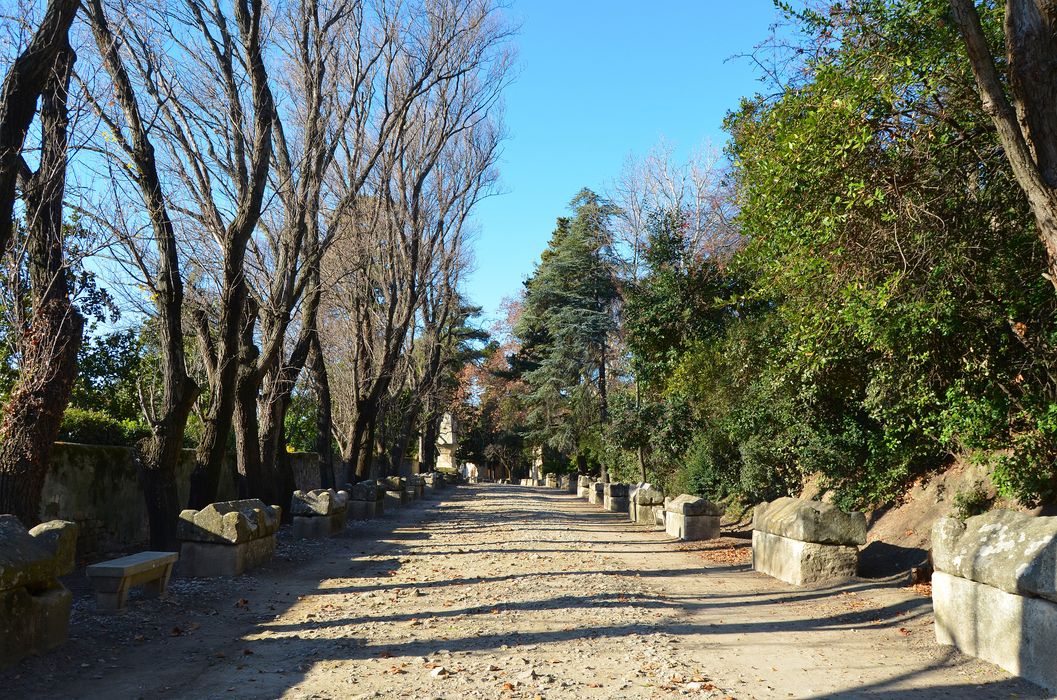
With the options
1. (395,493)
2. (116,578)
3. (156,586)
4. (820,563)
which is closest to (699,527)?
(820,563)

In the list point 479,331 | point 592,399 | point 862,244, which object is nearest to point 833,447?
point 862,244

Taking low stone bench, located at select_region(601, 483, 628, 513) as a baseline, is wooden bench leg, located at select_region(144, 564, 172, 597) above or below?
below

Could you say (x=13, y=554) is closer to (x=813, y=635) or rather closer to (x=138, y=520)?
(x=813, y=635)

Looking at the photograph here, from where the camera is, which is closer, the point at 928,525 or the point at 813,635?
the point at 813,635

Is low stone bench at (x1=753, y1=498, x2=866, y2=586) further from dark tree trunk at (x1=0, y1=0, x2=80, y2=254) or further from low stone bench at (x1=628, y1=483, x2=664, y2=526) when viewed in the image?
low stone bench at (x1=628, y1=483, x2=664, y2=526)

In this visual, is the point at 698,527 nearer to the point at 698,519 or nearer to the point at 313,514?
the point at 698,519

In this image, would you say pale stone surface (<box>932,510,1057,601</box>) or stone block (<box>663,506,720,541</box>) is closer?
pale stone surface (<box>932,510,1057,601</box>)

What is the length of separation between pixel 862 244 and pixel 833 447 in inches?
205

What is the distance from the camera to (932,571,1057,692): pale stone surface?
488cm

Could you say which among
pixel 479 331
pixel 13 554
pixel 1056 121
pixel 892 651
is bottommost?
pixel 892 651

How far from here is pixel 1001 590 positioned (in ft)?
17.4

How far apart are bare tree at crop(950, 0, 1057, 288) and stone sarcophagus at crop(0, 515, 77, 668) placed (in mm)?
7739

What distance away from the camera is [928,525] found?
37.5 feet

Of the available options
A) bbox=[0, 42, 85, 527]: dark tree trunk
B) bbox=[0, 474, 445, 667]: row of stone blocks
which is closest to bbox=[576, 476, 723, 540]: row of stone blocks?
bbox=[0, 474, 445, 667]: row of stone blocks
